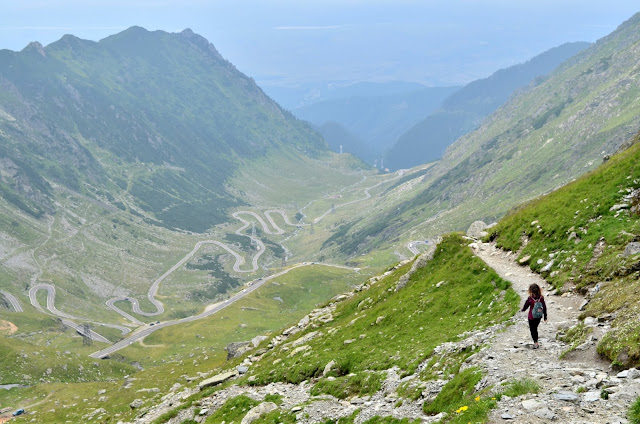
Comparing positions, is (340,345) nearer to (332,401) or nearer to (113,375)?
(332,401)

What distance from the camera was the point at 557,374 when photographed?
21.9 metres

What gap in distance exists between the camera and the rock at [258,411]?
3588 cm

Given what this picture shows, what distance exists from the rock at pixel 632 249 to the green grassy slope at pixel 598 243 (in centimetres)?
36

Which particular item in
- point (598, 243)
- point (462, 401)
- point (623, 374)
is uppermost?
point (598, 243)

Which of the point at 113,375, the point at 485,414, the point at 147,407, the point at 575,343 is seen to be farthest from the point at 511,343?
the point at 113,375

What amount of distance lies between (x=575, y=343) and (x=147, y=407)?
52.4 metres

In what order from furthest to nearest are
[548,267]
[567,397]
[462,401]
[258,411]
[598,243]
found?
[548,267], [258,411], [598,243], [462,401], [567,397]

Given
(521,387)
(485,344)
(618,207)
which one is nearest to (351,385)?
(485,344)

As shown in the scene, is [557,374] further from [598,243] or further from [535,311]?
[598,243]

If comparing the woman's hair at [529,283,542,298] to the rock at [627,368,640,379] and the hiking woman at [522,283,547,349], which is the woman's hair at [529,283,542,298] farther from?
the rock at [627,368,640,379]

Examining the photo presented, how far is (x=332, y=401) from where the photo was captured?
33281 millimetres

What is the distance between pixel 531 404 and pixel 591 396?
2165 mm

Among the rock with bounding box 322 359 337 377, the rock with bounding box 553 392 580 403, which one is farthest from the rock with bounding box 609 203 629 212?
the rock with bounding box 322 359 337 377

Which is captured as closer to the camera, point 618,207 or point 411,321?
point 618,207
